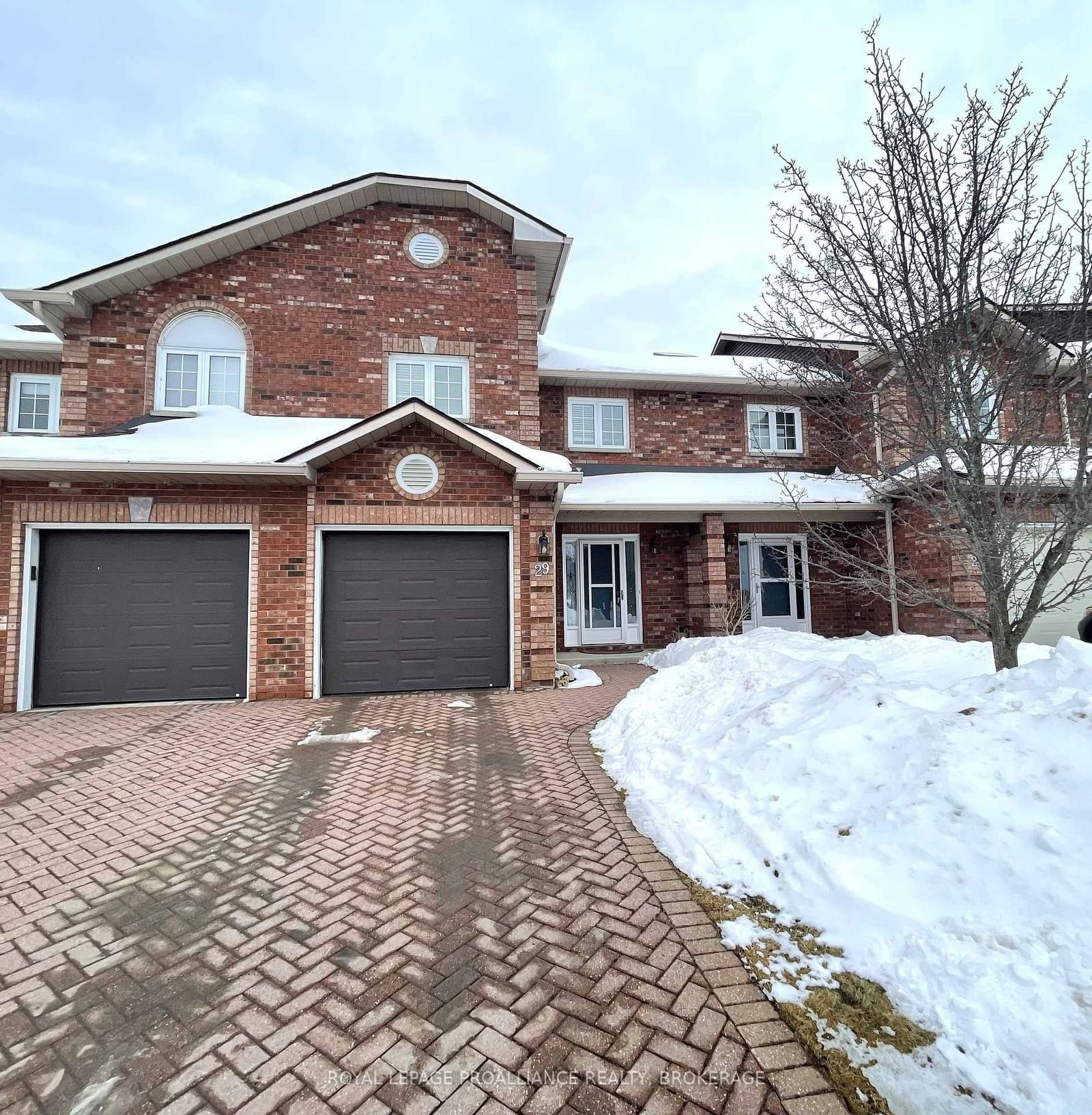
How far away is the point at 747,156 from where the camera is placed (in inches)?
218

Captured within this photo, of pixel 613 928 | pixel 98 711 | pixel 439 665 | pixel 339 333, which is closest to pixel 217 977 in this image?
pixel 613 928

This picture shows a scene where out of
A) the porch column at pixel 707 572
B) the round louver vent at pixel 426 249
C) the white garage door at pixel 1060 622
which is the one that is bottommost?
the white garage door at pixel 1060 622

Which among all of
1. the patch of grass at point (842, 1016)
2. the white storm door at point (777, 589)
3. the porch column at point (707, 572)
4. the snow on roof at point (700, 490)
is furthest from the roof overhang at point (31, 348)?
the white storm door at point (777, 589)

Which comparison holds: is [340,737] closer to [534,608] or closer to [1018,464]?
[534,608]

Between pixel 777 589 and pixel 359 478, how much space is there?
952 centimetres

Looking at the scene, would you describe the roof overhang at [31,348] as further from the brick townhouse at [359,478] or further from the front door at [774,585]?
the front door at [774,585]

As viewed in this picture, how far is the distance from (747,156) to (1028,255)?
2.67 m

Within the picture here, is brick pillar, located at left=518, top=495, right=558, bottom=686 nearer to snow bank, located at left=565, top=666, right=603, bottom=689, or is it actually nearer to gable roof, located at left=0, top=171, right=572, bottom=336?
snow bank, located at left=565, top=666, right=603, bottom=689

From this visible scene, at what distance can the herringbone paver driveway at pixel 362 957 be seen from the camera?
1.93 m

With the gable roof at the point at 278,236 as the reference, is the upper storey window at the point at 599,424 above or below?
below

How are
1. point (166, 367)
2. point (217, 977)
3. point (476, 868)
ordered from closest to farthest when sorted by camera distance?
point (217, 977), point (476, 868), point (166, 367)

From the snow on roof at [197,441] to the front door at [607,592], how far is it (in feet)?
18.6

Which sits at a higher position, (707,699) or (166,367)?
(166,367)

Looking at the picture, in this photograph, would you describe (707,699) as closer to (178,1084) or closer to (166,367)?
(178,1084)
